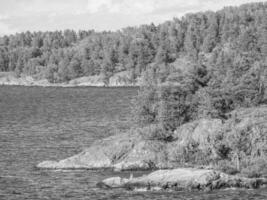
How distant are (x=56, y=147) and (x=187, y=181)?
3332 centimetres

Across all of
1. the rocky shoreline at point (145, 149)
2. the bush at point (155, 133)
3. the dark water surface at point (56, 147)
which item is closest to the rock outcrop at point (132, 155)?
the rocky shoreline at point (145, 149)

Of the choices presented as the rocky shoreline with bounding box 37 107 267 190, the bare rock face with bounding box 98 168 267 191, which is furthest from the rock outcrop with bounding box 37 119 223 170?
the bare rock face with bounding box 98 168 267 191

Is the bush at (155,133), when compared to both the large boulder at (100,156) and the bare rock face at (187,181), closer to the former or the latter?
the large boulder at (100,156)

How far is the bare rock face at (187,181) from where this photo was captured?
5822 cm

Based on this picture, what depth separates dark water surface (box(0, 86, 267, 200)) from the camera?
187 feet

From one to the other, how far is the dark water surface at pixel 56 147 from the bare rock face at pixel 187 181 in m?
1.39

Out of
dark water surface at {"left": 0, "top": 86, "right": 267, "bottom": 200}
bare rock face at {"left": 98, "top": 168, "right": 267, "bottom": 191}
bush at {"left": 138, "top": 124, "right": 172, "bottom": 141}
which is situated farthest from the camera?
bush at {"left": 138, "top": 124, "right": 172, "bottom": 141}

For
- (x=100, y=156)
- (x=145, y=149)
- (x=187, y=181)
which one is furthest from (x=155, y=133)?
(x=187, y=181)

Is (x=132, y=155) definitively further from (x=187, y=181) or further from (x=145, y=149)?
(x=187, y=181)

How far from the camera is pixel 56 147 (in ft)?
289

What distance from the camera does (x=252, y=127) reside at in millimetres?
70312

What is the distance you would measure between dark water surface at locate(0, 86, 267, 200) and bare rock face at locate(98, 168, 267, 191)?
139 cm

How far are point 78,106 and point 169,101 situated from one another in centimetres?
8848

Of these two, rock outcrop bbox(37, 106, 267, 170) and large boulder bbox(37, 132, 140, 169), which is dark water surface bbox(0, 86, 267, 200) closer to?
large boulder bbox(37, 132, 140, 169)
